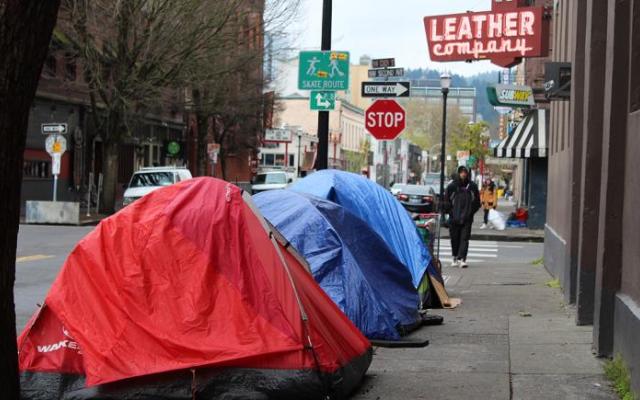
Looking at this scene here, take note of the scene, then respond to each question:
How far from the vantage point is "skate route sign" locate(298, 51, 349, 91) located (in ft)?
48.6

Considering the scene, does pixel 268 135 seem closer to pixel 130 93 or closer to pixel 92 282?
pixel 130 93

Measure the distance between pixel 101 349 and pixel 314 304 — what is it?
158 centimetres

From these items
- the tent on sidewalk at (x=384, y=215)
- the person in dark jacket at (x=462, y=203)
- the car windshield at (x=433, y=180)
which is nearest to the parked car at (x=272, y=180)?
the car windshield at (x=433, y=180)

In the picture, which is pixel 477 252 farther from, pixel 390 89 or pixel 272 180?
pixel 272 180

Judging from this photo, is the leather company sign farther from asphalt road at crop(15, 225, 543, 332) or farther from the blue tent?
the blue tent

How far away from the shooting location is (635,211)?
6.87 m

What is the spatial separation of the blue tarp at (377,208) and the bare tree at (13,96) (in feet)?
18.5

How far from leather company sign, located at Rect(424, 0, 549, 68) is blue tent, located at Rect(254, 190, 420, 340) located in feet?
32.9

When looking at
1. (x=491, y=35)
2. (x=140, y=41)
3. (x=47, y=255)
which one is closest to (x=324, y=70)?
(x=491, y=35)

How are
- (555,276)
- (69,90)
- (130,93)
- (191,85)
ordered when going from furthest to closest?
(69,90) → (191,85) → (130,93) → (555,276)

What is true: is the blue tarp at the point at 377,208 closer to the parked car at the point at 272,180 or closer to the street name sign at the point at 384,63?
the street name sign at the point at 384,63

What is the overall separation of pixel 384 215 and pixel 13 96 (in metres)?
6.97

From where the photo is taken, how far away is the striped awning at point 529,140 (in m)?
27.2

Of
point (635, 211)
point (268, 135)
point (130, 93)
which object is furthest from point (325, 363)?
point (268, 135)
